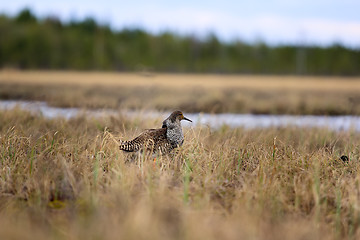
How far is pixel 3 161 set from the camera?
5.67 m

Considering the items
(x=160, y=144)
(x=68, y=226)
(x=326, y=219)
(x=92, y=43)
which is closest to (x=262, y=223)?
(x=326, y=219)

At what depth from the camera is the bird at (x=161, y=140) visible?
6008mm

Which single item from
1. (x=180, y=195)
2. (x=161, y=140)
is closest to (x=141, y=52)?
(x=161, y=140)

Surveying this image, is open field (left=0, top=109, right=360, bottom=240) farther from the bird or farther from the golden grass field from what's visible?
the bird

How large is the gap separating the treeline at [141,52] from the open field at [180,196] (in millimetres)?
51359

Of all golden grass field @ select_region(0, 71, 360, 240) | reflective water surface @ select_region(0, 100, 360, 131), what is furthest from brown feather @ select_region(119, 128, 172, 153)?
reflective water surface @ select_region(0, 100, 360, 131)

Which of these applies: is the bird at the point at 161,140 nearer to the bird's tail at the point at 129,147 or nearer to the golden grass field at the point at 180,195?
the bird's tail at the point at 129,147

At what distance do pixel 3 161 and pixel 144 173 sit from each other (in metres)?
1.94

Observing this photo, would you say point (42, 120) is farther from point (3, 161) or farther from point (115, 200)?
point (115, 200)

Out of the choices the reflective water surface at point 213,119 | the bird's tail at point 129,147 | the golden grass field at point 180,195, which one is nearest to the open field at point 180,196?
the golden grass field at point 180,195

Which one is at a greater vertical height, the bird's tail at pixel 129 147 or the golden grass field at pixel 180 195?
the bird's tail at pixel 129 147

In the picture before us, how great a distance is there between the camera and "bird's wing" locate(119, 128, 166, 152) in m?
5.97

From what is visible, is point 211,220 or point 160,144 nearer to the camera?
point 211,220

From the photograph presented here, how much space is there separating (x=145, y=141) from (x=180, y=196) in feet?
4.77
